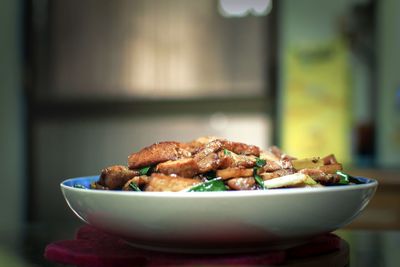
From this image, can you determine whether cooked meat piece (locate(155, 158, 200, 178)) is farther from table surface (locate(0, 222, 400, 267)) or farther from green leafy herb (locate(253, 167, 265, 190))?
table surface (locate(0, 222, 400, 267))

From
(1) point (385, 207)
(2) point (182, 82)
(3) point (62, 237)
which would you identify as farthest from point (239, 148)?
(2) point (182, 82)

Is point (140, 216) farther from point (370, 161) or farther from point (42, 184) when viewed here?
point (42, 184)

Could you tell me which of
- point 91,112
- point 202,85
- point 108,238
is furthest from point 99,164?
point 108,238

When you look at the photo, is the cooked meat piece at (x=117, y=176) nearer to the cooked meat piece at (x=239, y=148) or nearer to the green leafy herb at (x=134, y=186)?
the green leafy herb at (x=134, y=186)

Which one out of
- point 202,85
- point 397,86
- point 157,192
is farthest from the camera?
point 202,85

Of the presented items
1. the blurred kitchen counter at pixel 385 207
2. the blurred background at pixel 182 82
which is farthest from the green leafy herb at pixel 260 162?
the blurred background at pixel 182 82

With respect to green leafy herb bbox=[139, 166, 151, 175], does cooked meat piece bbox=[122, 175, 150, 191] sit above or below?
below

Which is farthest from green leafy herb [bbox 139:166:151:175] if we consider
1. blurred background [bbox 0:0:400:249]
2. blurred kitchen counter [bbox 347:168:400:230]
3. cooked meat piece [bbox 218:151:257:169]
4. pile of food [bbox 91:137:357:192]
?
blurred background [bbox 0:0:400:249]
